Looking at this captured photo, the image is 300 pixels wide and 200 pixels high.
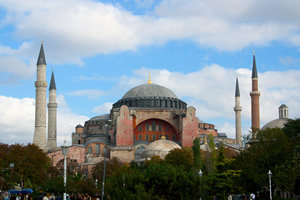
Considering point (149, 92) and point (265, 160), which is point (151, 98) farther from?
point (265, 160)

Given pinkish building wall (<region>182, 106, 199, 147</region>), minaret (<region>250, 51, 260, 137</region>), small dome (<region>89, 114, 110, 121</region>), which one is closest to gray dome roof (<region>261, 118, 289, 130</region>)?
minaret (<region>250, 51, 260, 137</region>)

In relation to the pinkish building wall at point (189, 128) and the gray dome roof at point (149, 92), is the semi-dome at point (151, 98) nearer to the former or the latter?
the gray dome roof at point (149, 92)

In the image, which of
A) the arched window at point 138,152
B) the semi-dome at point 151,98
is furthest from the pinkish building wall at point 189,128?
the semi-dome at point 151,98

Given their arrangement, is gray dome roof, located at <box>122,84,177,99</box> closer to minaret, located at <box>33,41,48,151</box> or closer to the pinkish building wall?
the pinkish building wall

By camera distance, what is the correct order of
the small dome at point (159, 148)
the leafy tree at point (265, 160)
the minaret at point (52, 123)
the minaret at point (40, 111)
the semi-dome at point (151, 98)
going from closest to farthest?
the leafy tree at point (265, 160)
the small dome at point (159, 148)
the minaret at point (40, 111)
the minaret at point (52, 123)
the semi-dome at point (151, 98)

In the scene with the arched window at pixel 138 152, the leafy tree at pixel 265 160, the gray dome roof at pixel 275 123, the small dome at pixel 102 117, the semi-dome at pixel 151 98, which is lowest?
the leafy tree at pixel 265 160

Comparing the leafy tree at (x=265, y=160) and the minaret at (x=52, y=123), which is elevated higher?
the minaret at (x=52, y=123)

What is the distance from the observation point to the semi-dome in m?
67.5

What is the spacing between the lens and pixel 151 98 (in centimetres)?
6775

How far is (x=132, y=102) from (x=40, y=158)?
2875cm

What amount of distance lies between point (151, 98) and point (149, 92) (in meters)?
1.78

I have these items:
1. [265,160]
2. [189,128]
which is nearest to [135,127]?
[189,128]

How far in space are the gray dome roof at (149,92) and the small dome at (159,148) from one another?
11551mm

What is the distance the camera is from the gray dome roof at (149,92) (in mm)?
69000
